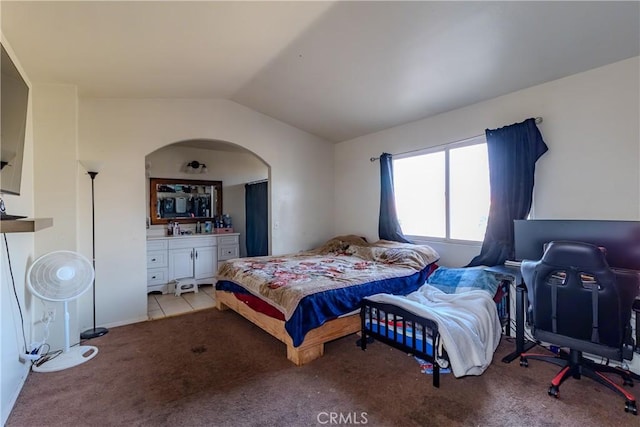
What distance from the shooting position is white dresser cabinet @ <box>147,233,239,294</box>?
459cm

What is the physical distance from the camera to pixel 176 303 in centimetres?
418

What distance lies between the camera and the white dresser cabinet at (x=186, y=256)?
4594mm

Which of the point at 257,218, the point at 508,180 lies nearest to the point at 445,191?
the point at 508,180

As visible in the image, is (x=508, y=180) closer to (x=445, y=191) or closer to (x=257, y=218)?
(x=445, y=191)

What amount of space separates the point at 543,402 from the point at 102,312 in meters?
4.06

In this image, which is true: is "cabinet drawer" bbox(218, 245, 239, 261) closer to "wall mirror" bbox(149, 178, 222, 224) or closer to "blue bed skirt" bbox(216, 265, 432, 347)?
"wall mirror" bbox(149, 178, 222, 224)

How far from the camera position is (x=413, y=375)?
230 cm

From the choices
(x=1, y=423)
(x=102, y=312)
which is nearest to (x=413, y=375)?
(x=1, y=423)

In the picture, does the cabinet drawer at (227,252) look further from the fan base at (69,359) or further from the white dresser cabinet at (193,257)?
the fan base at (69,359)

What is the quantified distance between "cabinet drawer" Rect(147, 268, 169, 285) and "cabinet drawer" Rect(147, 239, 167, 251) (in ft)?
1.02

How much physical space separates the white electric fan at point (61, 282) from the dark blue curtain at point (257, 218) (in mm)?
2810

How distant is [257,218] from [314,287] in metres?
3.19

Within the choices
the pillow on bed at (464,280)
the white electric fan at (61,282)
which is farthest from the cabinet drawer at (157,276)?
the pillow on bed at (464,280)

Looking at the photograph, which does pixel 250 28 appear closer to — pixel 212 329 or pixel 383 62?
pixel 383 62
